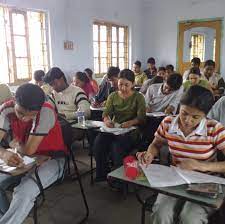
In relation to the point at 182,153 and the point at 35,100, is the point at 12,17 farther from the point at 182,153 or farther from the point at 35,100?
the point at 182,153

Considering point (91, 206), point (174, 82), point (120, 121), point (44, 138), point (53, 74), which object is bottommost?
point (91, 206)

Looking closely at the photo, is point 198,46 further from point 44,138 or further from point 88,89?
point 44,138

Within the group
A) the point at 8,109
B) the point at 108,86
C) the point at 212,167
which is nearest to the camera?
the point at 212,167

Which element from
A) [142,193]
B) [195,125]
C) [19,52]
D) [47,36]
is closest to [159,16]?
[47,36]

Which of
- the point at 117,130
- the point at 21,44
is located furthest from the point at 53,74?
the point at 21,44

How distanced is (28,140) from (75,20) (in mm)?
4895

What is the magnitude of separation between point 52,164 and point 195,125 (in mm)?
951

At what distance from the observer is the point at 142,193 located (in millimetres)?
2736

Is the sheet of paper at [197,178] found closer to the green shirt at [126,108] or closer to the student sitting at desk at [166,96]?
the green shirt at [126,108]

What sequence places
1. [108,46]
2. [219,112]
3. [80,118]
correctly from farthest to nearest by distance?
[108,46]
[80,118]
[219,112]

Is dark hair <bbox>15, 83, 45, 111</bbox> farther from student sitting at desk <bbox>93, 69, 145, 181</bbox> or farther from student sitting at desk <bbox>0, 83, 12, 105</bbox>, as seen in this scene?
student sitting at desk <bbox>0, 83, 12, 105</bbox>

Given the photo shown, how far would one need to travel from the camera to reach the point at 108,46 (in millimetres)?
7297

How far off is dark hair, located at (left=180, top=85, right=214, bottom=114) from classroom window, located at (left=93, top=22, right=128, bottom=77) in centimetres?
556

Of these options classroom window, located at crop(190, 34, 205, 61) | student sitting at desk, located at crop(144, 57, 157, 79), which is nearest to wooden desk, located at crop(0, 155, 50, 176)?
student sitting at desk, located at crop(144, 57, 157, 79)
